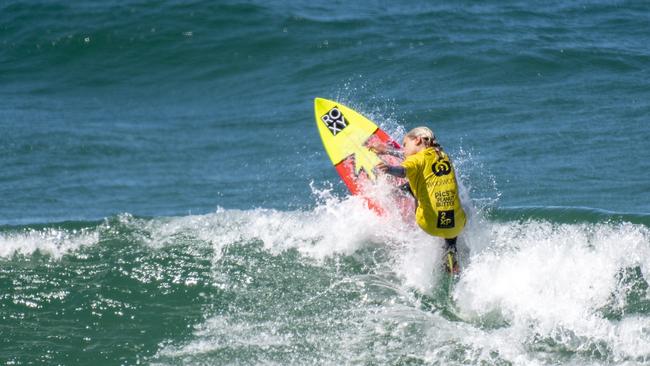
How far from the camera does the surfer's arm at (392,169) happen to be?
7.20 metres

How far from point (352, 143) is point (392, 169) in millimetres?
2796

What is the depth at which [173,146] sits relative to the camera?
1463 cm

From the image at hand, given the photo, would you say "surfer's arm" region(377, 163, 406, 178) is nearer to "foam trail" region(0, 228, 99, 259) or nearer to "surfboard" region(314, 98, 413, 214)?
"surfboard" region(314, 98, 413, 214)

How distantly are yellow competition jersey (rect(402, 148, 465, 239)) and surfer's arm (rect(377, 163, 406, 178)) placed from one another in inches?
5.6

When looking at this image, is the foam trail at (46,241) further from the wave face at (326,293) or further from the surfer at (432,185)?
the surfer at (432,185)

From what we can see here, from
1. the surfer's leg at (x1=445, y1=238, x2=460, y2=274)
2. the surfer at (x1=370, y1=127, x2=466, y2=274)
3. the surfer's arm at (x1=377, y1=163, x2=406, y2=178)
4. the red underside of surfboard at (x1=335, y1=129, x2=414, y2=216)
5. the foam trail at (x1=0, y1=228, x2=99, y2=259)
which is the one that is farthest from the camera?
the foam trail at (x1=0, y1=228, x2=99, y2=259)

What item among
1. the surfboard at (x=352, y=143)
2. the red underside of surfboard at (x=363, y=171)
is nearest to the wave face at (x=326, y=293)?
the red underside of surfboard at (x=363, y=171)

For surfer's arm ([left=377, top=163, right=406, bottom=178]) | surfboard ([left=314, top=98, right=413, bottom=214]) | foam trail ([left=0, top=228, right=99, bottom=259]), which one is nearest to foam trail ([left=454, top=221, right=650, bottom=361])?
surfer's arm ([left=377, top=163, right=406, bottom=178])

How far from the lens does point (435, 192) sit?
7715mm

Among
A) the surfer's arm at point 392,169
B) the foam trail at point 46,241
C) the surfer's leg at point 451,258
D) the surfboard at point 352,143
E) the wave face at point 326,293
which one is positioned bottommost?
the foam trail at point 46,241

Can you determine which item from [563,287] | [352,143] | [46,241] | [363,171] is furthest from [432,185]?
[46,241]

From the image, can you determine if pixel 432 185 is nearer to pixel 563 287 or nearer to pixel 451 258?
pixel 451 258

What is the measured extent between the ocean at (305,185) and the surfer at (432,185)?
17.7 inches

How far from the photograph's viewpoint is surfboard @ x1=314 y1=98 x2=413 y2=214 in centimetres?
973
